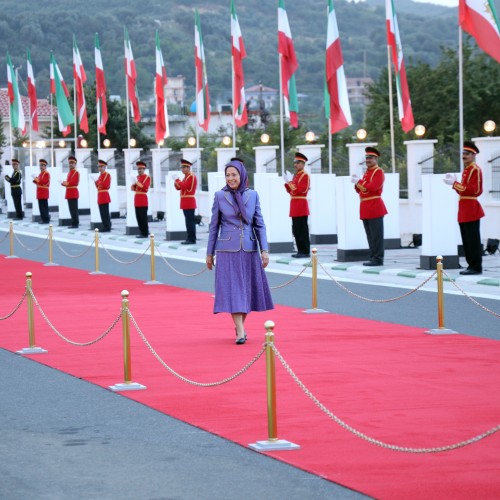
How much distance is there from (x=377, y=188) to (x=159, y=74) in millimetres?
17204

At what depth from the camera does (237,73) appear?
3344cm

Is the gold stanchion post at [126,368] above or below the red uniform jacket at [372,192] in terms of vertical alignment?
below

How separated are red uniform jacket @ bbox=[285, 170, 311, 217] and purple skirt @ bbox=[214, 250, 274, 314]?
473 inches

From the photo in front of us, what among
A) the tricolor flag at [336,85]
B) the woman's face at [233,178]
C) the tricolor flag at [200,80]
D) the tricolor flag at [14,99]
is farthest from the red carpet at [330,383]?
the tricolor flag at [14,99]

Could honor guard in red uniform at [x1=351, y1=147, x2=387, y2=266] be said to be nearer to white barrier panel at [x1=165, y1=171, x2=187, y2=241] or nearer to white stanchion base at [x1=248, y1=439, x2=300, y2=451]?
white barrier panel at [x1=165, y1=171, x2=187, y2=241]

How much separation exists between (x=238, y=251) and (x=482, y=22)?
8693mm

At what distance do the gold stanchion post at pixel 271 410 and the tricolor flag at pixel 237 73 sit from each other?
81.2 feet

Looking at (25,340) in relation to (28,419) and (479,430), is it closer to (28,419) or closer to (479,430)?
(28,419)

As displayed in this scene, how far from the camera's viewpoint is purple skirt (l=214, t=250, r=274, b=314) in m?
13.9

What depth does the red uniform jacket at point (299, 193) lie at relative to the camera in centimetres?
2616

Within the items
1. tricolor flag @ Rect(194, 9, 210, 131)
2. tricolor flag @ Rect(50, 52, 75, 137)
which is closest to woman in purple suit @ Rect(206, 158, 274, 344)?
tricolor flag @ Rect(194, 9, 210, 131)

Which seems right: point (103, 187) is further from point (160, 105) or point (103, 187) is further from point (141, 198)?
point (160, 105)

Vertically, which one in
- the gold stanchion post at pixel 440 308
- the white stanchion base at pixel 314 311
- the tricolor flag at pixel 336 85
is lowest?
the white stanchion base at pixel 314 311

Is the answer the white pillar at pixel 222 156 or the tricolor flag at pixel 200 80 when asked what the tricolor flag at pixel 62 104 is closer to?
the white pillar at pixel 222 156
